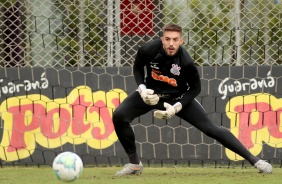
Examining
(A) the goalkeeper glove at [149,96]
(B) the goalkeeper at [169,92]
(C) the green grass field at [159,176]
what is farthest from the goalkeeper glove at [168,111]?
(C) the green grass field at [159,176]

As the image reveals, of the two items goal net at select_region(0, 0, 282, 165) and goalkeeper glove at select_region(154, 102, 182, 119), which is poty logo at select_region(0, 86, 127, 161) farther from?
goalkeeper glove at select_region(154, 102, 182, 119)

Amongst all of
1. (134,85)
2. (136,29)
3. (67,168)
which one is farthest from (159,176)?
(136,29)

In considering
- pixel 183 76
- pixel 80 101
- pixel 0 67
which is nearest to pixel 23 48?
pixel 0 67

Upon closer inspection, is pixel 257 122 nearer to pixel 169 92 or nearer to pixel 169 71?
pixel 169 92

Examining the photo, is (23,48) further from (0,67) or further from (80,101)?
(80,101)

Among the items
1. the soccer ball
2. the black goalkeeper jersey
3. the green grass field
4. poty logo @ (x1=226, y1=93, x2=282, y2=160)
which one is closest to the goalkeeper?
the black goalkeeper jersey

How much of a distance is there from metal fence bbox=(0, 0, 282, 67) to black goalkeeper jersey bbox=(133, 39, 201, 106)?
1654mm

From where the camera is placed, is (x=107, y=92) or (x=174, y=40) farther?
(x=107, y=92)

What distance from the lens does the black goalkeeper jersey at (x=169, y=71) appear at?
876 cm

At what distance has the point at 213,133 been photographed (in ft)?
29.0

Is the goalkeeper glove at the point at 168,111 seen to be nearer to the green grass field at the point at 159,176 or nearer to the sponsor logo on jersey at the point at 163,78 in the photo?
the sponsor logo on jersey at the point at 163,78

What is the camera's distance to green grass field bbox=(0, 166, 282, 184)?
27.4 ft

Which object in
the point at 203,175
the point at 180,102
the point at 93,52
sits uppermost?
the point at 93,52

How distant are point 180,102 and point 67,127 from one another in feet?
7.48
